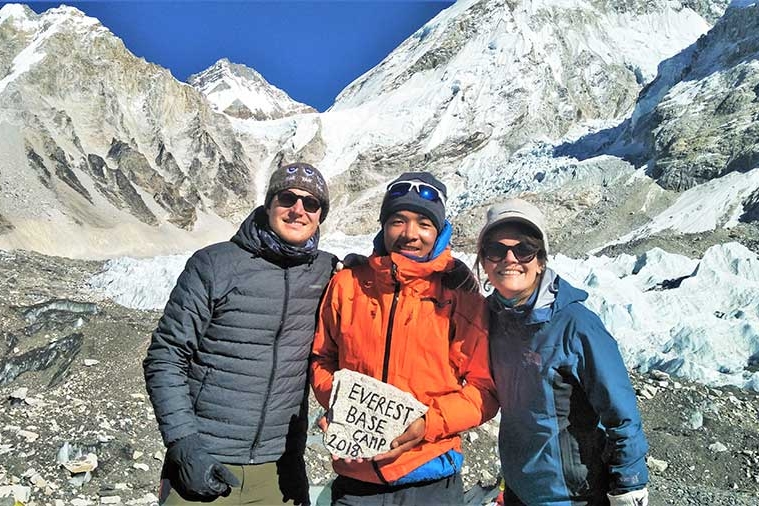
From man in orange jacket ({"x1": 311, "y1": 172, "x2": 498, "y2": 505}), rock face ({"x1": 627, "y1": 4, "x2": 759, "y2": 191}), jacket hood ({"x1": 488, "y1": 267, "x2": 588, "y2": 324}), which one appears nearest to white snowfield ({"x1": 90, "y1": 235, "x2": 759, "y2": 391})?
jacket hood ({"x1": 488, "y1": 267, "x2": 588, "y2": 324})

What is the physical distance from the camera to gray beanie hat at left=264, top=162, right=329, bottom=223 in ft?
8.67

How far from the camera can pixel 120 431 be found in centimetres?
630

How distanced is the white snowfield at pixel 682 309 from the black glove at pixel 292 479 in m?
7.91

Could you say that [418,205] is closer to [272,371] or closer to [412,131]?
[272,371]

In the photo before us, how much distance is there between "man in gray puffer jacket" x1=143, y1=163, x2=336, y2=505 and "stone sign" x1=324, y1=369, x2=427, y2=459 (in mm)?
372

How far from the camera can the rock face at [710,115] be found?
3334 cm

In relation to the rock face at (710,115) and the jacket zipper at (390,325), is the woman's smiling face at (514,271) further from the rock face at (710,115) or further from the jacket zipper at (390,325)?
the rock face at (710,115)

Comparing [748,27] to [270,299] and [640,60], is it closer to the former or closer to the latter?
[640,60]

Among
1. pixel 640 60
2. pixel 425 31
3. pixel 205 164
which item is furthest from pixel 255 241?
pixel 425 31

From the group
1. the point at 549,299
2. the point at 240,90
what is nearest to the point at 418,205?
the point at 549,299

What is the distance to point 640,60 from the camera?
78.1 metres

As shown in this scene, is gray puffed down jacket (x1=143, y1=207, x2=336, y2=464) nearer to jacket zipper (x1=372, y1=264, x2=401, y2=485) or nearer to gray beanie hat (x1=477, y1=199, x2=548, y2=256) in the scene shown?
jacket zipper (x1=372, y1=264, x2=401, y2=485)

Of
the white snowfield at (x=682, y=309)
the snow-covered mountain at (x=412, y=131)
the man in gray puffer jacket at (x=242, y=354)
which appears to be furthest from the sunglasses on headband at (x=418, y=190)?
the snow-covered mountain at (x=412, y=131)

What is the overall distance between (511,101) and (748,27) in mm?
27396
